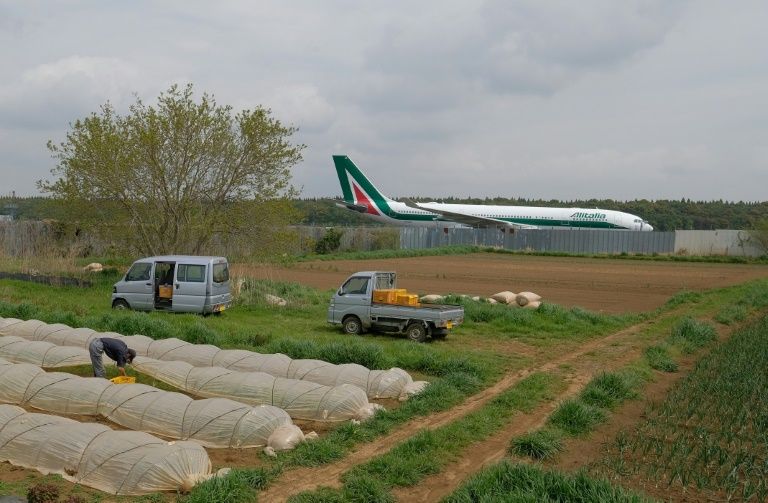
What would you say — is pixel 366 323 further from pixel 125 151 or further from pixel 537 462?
pixel 125 151

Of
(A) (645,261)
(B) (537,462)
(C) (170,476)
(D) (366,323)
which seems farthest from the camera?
(A) (645,261)

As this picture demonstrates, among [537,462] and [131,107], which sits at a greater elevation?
[131,107]

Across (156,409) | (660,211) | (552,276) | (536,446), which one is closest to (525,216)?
(552,276)

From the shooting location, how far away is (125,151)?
2577 cm

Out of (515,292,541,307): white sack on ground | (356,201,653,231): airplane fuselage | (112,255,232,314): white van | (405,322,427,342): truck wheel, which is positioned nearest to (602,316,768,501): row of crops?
(405,322,427,342): truck wheel

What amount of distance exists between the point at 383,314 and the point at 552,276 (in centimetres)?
2269

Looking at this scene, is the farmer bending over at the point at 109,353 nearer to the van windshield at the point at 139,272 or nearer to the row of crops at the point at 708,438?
the row of crops at the point at 708,438

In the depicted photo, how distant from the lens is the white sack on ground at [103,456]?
304 inches

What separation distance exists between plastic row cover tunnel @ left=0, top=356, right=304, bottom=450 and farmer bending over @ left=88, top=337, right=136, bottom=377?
693 millimetres

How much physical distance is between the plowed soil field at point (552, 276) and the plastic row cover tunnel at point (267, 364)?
35.9 feet

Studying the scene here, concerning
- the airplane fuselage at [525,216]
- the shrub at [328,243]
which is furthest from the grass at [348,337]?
the airplane fuselage at [525,216]

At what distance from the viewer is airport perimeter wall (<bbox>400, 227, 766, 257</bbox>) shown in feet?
192

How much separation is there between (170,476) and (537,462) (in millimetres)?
4256

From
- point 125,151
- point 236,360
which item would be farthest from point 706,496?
point 125,151
